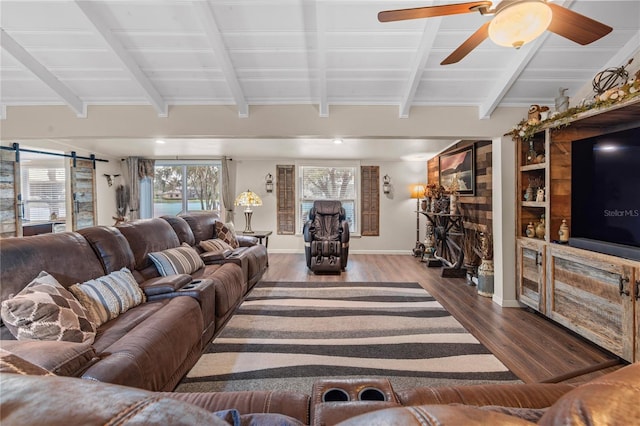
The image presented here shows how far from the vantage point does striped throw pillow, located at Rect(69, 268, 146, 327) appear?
1861 mm

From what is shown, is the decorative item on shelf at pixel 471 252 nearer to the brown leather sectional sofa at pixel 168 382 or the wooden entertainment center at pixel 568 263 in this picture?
the wooden entertainment center at pixel 568 263

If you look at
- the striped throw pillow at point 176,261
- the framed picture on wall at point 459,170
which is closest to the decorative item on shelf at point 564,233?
the framed picture on wall at point 459,170

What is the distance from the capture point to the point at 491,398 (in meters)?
0.94

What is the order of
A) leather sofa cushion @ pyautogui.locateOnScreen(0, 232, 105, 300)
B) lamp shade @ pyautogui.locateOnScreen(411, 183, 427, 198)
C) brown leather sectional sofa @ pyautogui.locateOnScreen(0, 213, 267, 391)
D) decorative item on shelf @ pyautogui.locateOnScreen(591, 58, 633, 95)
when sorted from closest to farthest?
brown leather sectional sofa @ pyautogui.locateOnScreen(0, 213, 267, 391), leather sofa cushion @ pyautogui.locateOnScreen(0, 232, 105, 300), decorative item on shelf @ pyautogui.locateOnScreen(591, 58, 633, 95), lamp shade @ pyautogui.locateOnScreen(411, 183, 427, 198)

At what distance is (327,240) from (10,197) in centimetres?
508

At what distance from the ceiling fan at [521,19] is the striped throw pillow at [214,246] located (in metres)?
3.21

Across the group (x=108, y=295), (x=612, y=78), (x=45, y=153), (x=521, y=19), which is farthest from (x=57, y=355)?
(x=45, y=153)

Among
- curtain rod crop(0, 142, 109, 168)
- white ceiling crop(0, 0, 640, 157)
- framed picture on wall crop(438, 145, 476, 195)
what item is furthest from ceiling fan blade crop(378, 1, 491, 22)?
curtain rod crop(0, 142, 109, 168)

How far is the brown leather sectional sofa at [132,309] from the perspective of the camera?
1.30 m

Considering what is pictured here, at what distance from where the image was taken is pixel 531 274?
3.15m

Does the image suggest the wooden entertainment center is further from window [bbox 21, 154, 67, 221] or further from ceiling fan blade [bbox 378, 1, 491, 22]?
window [bbox 21, 154, 67, 221]

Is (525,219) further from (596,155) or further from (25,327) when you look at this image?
(25,327)

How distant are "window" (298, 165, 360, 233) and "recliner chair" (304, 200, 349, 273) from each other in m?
1.31

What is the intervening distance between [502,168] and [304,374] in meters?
3.08
